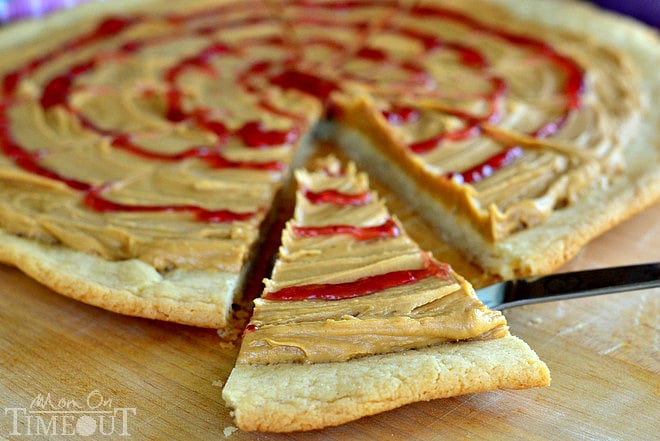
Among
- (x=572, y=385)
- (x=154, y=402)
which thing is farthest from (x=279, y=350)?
(x=572, y=385)

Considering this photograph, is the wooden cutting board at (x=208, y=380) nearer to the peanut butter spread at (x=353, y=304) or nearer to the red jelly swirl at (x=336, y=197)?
the peanut butter spread at (x=353, y=304)

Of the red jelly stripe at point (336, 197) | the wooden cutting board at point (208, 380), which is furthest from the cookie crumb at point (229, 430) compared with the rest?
the red jelly stripe at point (336, 197)

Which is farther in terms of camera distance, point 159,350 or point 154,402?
point 159,350

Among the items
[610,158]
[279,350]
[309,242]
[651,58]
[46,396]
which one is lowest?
[46,396]

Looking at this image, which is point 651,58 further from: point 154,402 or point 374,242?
point 154,402

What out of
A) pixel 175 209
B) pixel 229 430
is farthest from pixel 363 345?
pixel 175 209

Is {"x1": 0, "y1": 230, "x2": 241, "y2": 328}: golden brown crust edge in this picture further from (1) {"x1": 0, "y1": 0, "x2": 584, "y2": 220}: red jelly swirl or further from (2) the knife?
(2) the knife

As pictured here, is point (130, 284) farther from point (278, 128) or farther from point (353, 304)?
point (278, 128)
